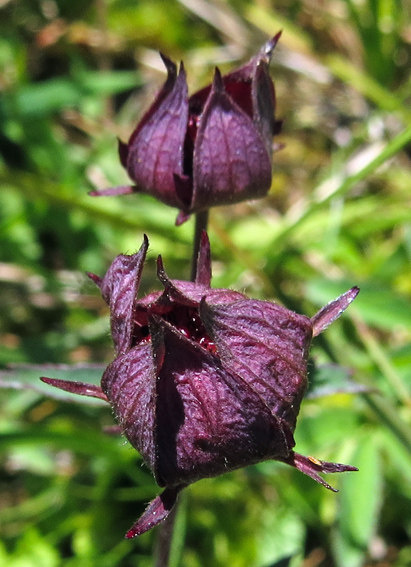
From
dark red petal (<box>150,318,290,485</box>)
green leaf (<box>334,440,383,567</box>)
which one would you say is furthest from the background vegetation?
dark red petal (<box>150,318,290,485</box>)

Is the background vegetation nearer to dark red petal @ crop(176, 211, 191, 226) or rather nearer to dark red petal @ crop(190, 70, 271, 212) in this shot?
dark red petal @ crop(176, 211, 191, 226)

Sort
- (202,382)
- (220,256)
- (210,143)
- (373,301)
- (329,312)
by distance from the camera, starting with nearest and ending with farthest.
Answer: (202,382) → (329,312) → (210,143) → (373,301) → (220,256)

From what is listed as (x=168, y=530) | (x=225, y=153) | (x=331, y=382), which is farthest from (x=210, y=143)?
(x=168, y=530)

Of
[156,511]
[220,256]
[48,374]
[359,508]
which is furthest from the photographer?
[220,256]

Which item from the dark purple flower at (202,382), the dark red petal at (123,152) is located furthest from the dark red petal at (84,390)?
the dark red petal at (123,152)

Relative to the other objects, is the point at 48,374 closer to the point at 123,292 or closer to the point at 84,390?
the point at 84,390

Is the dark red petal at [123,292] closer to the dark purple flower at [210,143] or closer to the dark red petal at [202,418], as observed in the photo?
the dark red petal at [202,418]

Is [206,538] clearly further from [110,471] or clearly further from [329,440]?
[329,440]
